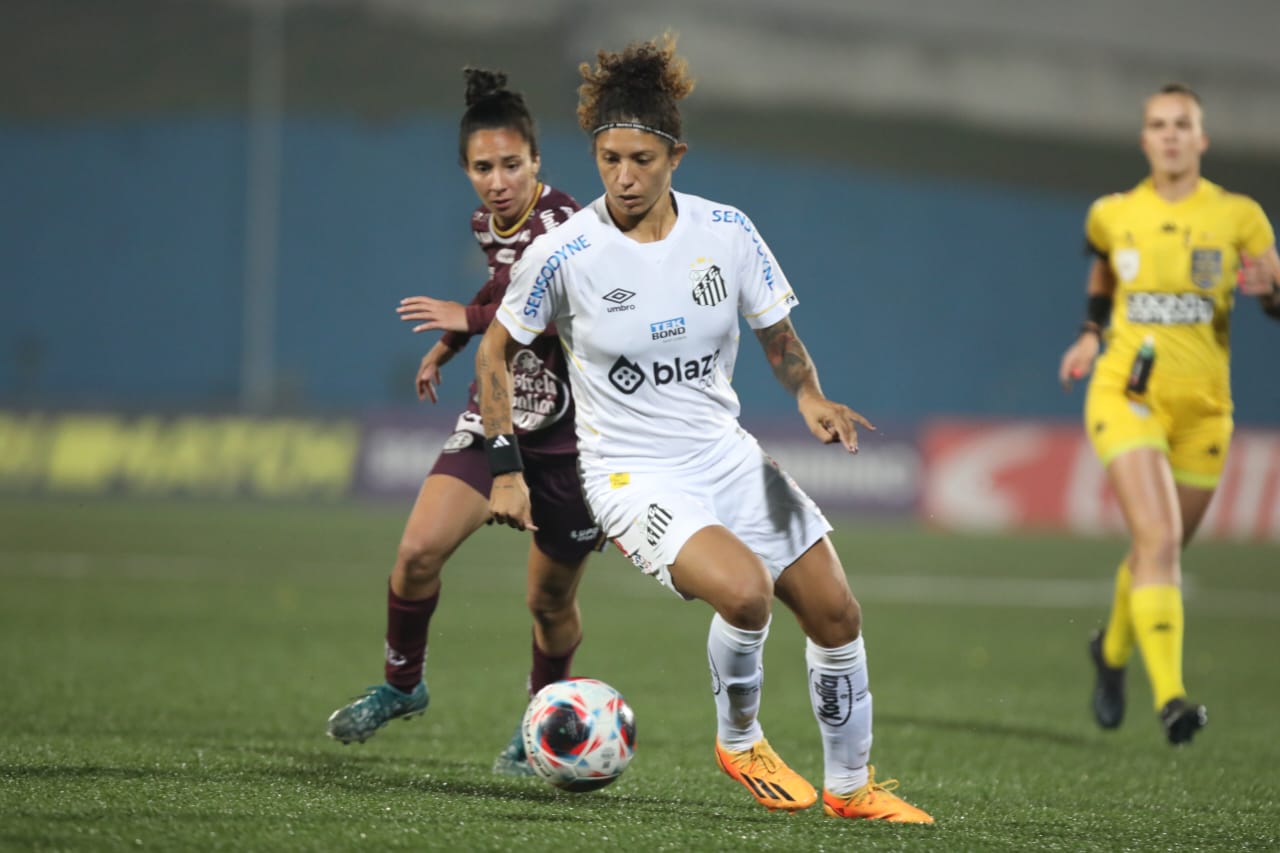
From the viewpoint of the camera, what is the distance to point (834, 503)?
66.1 feet

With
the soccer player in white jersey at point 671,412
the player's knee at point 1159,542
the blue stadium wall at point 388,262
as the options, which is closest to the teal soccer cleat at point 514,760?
the soccer player in white jersey at point 671,412

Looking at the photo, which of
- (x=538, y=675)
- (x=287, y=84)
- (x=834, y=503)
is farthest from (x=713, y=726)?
(x=287, y=84)

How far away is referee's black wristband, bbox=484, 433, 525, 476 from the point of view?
482cm

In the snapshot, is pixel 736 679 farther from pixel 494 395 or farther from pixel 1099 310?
pixel 1099 310

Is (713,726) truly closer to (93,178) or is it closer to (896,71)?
(896,71)

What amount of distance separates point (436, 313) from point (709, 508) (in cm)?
116

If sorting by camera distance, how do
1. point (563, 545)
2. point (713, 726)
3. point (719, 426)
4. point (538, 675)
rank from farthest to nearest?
point (713, 726), point (538, 675), point (563, 545), point (719, 426)

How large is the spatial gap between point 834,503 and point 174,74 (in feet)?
61.1

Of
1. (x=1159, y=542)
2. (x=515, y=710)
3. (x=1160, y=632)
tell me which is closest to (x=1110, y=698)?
(x=1160, y=632)

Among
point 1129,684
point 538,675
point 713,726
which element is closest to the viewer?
point 538,675

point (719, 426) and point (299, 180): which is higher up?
point (299, 180)

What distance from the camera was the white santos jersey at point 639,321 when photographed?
15.7 feet

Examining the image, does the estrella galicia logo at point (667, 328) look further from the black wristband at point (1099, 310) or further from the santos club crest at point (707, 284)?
the black wristband at point (1099, 310)

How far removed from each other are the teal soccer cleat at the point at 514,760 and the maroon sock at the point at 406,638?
44cm
